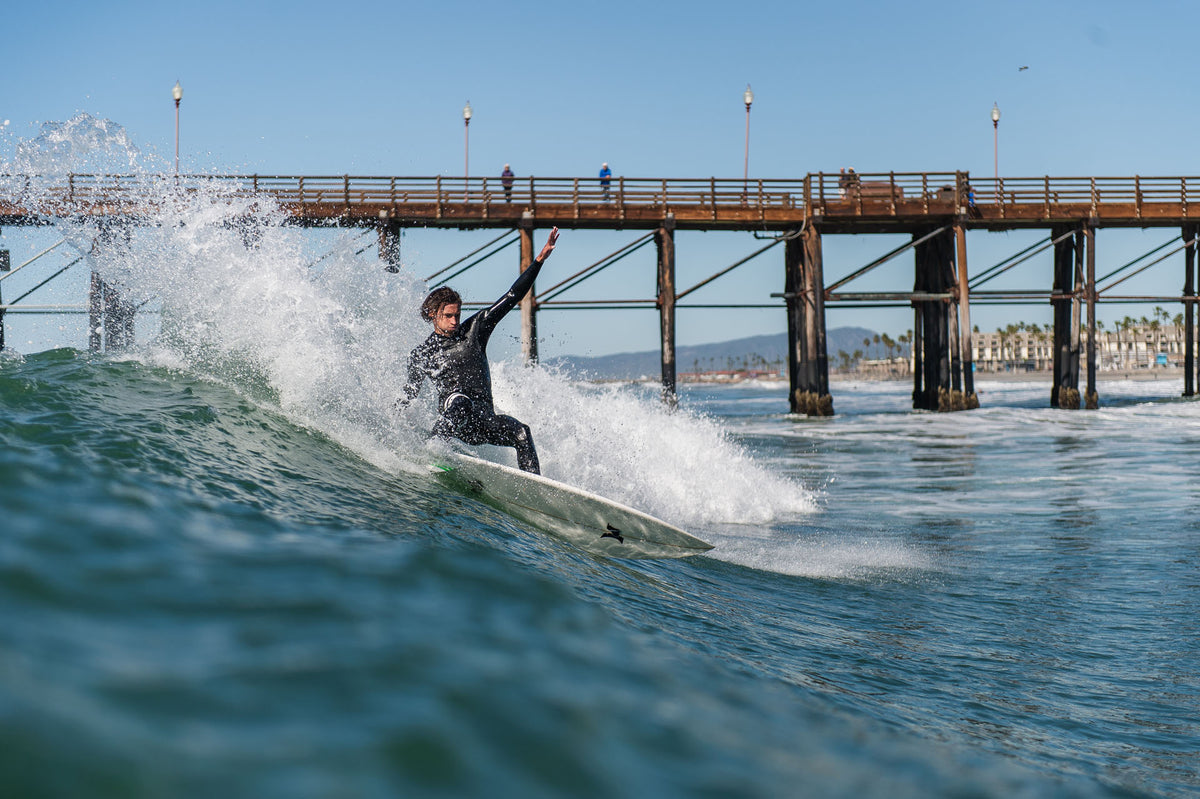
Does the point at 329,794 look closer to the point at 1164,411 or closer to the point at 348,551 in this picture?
the point at 348,551

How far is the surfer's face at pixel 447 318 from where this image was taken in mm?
6191

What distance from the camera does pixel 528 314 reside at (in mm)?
22953

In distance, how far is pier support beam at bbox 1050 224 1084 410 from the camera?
26.5 meters

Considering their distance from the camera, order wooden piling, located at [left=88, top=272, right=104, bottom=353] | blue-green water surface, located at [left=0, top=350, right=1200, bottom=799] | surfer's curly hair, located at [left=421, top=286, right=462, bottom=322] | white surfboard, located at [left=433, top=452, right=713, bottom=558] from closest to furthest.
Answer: blue-green water surface, located at [left=0, top=350, right=1200, bottom=799] < white surfboard, located at [left=433, top=452, right=713, bottom=558] < surfer's curly hair, located at [left=421, top=286, right=462, bottom=322] < wooden piling, located at [left=88, top=272, right=104, bottom=353]

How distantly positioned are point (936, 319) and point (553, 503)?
24.3 m

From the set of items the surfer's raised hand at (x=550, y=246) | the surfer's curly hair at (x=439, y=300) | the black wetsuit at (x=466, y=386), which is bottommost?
the black wetsuit at (x=466, y=386)

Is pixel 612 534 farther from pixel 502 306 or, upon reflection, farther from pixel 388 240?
pixel 388 240

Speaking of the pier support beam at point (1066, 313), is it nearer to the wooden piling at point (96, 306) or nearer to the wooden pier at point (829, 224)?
the wooden pier at point (829, 224)

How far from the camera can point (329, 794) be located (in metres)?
1.48

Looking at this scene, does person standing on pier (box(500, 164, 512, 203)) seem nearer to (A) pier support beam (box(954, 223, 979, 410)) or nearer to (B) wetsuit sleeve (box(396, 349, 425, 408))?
(A) pier support beam (box(954, 223, 979, 410))

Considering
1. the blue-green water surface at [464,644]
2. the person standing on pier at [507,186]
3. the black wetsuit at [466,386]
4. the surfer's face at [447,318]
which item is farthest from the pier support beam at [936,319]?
the surfer's face at [447,318]

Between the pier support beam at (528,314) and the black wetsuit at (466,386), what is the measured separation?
53.2 feet

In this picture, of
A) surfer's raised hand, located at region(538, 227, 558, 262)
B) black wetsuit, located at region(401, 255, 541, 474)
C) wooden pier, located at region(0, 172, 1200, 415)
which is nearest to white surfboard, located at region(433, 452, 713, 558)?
black wetsuit, located at region(401, 255, 541, 474)

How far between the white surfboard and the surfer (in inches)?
21.8
